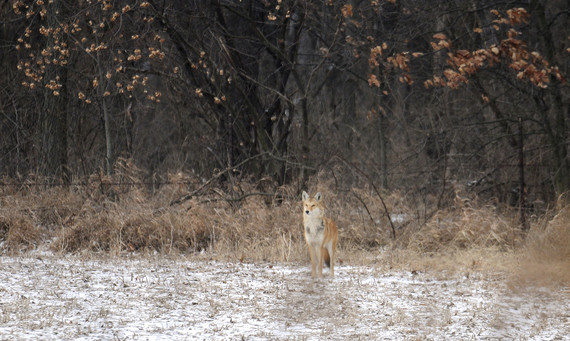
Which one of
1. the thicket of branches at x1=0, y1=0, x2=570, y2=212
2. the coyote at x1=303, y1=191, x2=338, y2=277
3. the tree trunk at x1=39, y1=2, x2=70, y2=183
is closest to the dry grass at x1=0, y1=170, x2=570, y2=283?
the thicket of branches at x1=0, y1=0, x2=570, y2=212

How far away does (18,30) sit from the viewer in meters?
18.2

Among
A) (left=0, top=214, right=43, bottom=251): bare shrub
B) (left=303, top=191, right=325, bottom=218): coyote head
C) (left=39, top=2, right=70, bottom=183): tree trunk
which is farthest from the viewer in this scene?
(left=39, top=2, right=70, bottom=183): tree trunk

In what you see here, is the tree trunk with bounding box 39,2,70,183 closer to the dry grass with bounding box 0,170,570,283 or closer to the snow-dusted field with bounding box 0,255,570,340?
the dry grass with bounding box 0,170,570,283

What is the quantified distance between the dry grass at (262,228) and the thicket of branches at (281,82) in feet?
2.50

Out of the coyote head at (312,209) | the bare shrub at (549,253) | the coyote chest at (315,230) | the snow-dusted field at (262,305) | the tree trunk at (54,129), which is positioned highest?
the tree trunk at (54,129)

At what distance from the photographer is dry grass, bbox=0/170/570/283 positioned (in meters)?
10.6

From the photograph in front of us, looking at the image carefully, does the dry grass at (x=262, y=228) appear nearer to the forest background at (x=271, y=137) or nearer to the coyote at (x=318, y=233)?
the forest background at (x=271, y=137)

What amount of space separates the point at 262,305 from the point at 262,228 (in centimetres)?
395

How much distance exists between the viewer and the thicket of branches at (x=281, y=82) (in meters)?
13.0

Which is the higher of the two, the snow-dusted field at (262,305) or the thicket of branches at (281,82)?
the thicket of branches at (281,82)

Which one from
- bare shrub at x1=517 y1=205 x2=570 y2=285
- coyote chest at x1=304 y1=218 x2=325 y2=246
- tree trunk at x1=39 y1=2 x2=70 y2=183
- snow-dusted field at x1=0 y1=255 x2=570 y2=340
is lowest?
snow-dusted field at x1=0 y1=255 x2=570 y2=340

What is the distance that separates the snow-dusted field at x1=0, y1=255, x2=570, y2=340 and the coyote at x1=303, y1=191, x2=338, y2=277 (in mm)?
257

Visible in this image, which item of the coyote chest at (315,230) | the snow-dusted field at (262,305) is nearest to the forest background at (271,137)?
the snow-dusted field at (262,305)

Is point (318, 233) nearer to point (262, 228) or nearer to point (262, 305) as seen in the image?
point (262, 305)
